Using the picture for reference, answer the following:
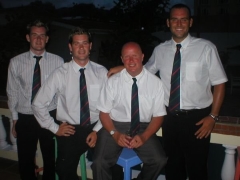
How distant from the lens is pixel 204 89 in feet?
8.65

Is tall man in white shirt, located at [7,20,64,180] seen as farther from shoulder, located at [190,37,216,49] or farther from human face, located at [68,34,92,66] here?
shoulder, located at [190,37,216,49]

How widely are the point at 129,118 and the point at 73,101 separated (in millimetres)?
648

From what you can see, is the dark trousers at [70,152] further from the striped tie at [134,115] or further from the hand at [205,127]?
the hand at [205,127]

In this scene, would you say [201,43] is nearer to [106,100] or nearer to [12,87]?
[106,100]

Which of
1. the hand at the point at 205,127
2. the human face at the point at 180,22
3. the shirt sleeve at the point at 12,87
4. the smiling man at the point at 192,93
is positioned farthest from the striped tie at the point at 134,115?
the shirt sleeve at the point at 12,87

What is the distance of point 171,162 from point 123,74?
113 centimetres

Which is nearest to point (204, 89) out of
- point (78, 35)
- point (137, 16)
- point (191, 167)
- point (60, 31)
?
point (191, 167)

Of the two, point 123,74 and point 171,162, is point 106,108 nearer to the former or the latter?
point 123,74

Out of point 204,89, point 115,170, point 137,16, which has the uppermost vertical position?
point 137,16

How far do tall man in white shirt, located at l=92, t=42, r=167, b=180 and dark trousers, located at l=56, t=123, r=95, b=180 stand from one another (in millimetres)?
192

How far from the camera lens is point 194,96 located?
8.56 feet

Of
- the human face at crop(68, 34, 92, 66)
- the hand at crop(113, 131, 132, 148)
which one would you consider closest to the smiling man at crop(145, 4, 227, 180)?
the hand at crop(113, 131, 132, 148)

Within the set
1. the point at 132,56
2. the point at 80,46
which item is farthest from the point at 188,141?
the point at 80,46

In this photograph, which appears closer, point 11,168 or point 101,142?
point 101,142
